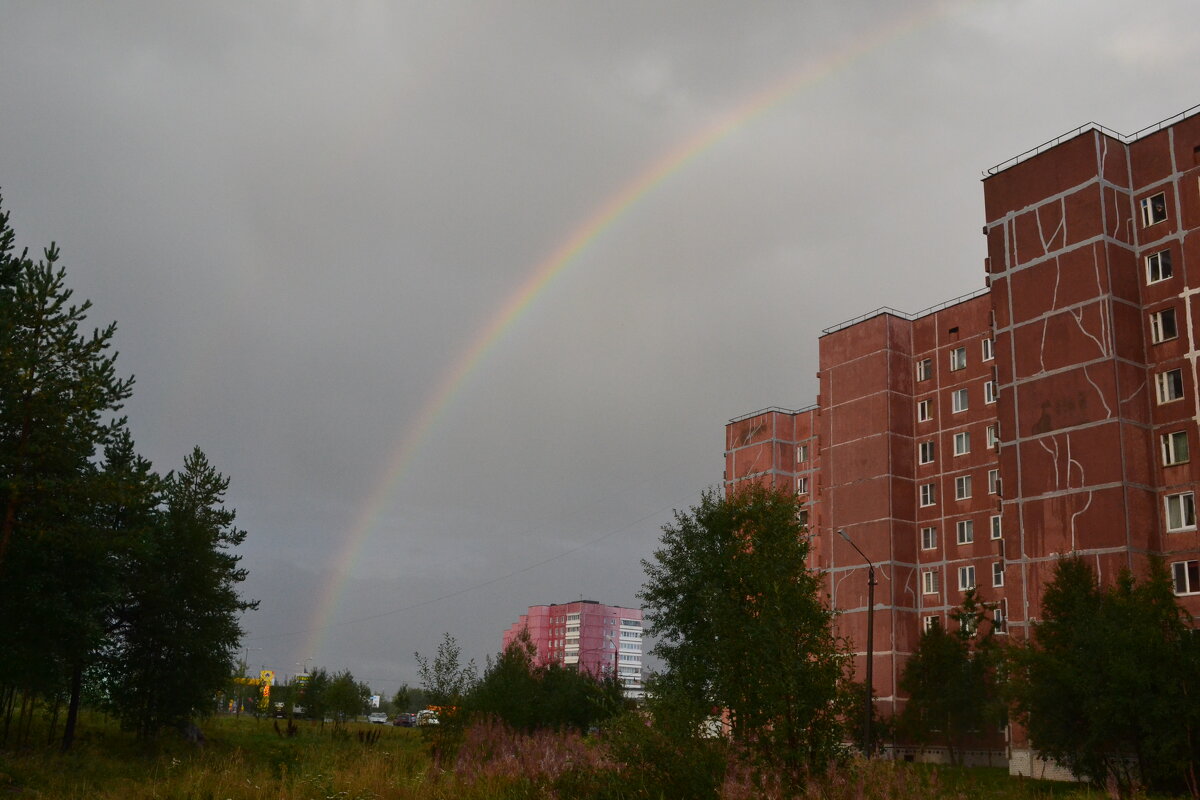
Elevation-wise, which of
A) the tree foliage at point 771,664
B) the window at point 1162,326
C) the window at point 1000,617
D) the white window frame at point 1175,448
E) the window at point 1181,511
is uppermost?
the window at point 1162,326

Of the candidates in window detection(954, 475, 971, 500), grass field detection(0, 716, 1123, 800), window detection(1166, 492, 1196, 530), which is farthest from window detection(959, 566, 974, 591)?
grass field detection(0, 716, 1123, 800)

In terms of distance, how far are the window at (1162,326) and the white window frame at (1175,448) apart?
4.83m

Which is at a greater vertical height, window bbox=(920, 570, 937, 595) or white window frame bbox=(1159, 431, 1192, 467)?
white window frame bbox=(1159, 431, 1192, 467)

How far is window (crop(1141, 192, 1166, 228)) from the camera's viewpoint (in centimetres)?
4988

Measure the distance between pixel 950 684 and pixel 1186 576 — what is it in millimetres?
14238

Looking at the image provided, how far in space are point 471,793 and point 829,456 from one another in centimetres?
6131

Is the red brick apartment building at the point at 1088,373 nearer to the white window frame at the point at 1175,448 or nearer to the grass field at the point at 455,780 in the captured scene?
the white window frame at the point at 1175,448

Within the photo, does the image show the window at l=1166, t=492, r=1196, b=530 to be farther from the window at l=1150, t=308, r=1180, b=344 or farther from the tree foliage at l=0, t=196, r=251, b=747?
the tree foliage at l=0, t=196, r=251, b=747

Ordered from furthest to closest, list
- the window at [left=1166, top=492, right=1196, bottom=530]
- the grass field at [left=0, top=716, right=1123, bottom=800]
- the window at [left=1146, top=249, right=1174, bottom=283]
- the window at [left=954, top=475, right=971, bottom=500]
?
1. the window at [left=954, top=475, right=971, bottom=500]
2. the window at [left=1146, top=249, right=1174, bottom=283]
3. the window at [left=1166, top=492, right=1196, bottom=530]
4. the grass field at [left=0, top=716, right=1123, bottom=800]

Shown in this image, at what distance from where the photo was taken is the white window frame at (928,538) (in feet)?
227

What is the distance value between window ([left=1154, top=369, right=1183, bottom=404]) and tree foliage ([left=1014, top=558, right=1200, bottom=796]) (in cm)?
1117

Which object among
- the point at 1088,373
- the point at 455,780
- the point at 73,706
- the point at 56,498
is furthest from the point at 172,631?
the point at 1088,373

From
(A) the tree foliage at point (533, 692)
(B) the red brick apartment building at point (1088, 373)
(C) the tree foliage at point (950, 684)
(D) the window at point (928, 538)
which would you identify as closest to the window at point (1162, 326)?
(B) the red brick apartment building at point (1088, 373)

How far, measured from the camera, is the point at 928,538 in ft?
229
